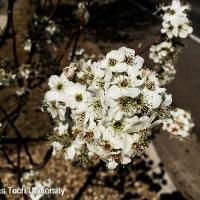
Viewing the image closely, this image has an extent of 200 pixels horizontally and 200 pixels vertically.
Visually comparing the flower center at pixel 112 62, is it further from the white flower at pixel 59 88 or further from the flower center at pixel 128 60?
the white flower at pixel 59 88

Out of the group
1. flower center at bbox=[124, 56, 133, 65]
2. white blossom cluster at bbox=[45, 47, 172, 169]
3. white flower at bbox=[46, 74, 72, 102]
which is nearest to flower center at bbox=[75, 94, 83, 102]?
white blossom cluster at bbox=[45, 47, 172, 169]

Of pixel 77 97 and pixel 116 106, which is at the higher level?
pixel 77 97

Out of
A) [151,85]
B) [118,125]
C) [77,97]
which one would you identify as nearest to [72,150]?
[77,97]

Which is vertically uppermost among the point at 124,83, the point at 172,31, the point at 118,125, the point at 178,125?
the point at 172,31

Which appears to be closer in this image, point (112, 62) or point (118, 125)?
point (118, 125)

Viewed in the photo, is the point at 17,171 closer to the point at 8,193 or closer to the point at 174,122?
the point at 8,193

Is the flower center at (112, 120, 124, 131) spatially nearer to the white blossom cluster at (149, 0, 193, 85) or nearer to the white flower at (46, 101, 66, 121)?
the white flower at (46, 101, 66, 121)

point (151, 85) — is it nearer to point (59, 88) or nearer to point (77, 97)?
point (77, 97)

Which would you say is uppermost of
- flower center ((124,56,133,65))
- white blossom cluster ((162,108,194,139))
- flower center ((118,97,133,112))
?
white blossom cluster ((162,108,194,139))

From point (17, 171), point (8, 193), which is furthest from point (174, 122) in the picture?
point (8, 193)

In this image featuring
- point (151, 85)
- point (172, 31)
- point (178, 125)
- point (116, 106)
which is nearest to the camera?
point (116, 106)
